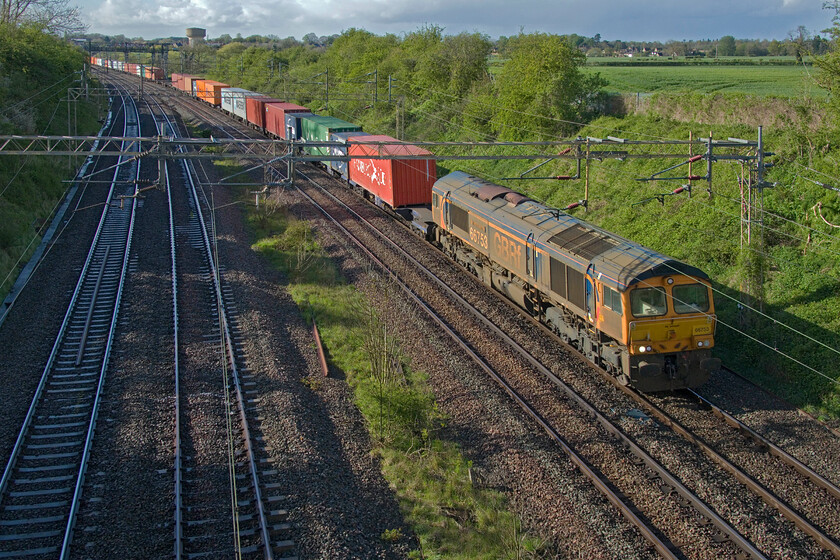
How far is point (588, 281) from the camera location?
14.9 meters

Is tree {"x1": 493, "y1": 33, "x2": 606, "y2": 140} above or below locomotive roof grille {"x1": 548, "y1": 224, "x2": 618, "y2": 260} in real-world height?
above

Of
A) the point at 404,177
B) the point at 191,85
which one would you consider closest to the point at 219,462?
the point at 404,177

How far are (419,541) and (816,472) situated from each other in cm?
691

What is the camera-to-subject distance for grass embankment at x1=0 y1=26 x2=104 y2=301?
2345 cm

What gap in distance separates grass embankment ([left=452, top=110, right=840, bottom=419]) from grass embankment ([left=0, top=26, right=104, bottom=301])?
16.4m

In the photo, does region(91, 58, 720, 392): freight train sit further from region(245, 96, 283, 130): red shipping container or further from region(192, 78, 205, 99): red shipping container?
region(192, 78, 205, 99): red shipping container

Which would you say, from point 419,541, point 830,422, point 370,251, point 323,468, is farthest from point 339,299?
point 830,422

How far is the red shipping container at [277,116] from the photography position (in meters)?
44.3

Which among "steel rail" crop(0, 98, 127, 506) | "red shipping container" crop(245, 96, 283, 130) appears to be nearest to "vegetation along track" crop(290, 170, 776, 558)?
"steel rail" crop(0, 98, 127, 506)

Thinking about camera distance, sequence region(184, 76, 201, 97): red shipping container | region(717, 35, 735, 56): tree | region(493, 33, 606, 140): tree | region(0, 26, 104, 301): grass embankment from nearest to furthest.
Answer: region(0, 26, 104, 301): grass embankment < region(493, 33, 606, 140): tree < region(184, 76, 201, 97): red shipping container < region(717, 35, 735, 56): tree

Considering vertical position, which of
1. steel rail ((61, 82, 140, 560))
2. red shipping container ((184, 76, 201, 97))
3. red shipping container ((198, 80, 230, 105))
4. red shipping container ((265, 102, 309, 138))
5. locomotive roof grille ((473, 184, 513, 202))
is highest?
red shipping container ((184, 76, 201, 97))

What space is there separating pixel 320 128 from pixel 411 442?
26.5 m

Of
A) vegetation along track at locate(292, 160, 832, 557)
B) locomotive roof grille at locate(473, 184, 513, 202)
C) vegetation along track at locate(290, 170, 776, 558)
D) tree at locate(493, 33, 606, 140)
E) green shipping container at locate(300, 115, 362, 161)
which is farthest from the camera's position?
tree at locate(493, 33, 606, 140)

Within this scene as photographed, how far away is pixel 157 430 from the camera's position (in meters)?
12.7
